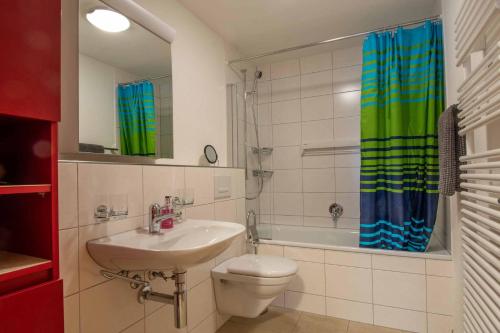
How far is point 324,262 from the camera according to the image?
206 centimetres

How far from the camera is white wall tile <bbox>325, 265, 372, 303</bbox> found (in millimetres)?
1947

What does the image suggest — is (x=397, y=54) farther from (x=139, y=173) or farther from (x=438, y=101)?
(x=139, y=173)

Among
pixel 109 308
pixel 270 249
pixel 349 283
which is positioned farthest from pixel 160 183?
pixel 349 283

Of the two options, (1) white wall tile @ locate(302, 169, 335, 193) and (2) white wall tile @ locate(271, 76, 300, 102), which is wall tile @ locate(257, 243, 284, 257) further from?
(2) white wall tile @ locate(271, 76, 300, 102)

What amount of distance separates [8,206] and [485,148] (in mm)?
1784

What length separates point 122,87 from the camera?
139 cm

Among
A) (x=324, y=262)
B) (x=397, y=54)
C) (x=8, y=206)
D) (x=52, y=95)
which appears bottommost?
(x=324, y=262)

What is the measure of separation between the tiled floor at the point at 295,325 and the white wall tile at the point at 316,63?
236 centimetres

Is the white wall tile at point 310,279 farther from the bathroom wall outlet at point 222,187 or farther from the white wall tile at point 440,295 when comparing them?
the bathroom wall outlet at point 222,187

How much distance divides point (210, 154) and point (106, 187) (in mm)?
970

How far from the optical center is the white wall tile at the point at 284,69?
3014 mm

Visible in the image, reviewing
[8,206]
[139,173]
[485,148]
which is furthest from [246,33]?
[8,206]

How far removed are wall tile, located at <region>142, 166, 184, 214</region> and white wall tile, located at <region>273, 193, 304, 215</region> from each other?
1694 millimetres

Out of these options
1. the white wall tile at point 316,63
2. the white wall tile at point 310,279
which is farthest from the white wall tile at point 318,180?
the white wall tile at point 316,63
